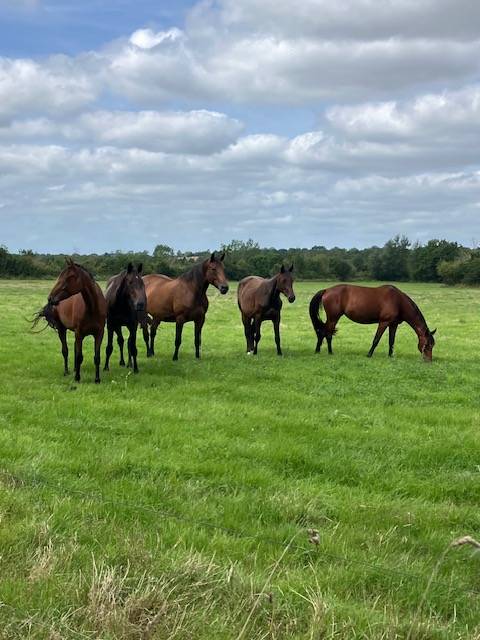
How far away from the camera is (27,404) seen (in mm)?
9062

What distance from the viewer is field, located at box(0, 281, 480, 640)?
3.36 metres

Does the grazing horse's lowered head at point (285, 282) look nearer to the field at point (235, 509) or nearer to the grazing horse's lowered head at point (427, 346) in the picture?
the grazing horse's lowered head at point (427, 346)

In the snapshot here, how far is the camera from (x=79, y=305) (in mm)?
11281

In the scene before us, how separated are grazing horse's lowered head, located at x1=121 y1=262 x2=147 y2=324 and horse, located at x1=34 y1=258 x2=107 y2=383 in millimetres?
577

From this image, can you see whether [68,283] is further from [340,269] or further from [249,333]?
[340,269]

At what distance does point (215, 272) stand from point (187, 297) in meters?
0.94

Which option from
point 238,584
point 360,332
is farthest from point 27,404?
point 360,332

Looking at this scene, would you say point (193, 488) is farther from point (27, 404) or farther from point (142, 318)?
point (142, 318)

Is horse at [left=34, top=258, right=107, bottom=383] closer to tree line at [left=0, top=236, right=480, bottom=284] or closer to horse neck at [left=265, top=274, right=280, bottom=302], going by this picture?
horse neck at [left=265, top=274, right=280, bottom=302]

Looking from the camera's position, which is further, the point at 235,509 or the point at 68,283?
the point at 68,283

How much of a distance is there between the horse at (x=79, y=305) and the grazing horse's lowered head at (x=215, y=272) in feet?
10.9

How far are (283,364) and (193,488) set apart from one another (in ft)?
28.3

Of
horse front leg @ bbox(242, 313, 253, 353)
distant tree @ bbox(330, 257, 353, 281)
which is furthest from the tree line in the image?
horse front leg @ bbox(242, 313, 253, 353)

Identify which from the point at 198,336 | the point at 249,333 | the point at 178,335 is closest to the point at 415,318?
the point at 249,333
